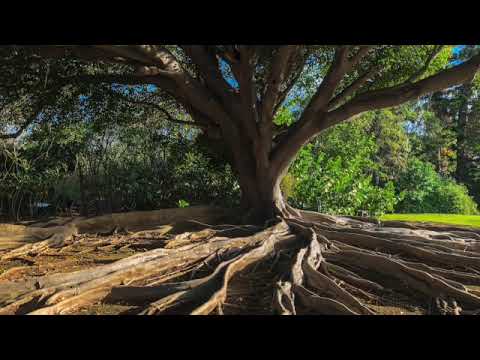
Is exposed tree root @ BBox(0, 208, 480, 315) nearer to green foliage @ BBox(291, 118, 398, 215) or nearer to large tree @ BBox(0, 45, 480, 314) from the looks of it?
large tree @ BBox(0, 45, 480, 314)

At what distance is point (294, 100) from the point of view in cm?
1537

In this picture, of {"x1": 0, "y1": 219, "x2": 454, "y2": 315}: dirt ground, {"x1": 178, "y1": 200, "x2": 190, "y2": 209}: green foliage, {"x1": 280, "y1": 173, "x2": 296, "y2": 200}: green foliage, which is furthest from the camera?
{"x1": 280, "y1": 173, "x2": 296, "y2": 200}: green foliage

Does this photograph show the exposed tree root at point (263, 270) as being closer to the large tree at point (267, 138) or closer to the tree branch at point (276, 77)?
the large tree at point (267, 138)

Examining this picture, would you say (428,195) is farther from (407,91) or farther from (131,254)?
(131,254)

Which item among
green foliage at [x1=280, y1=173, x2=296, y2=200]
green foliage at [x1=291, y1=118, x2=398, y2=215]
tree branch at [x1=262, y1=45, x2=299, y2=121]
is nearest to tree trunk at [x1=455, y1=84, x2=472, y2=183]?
green foliage at [x1=291, y1=118, x2=398, y2=215]

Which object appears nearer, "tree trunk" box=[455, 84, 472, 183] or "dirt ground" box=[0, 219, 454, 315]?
"dirt ground" box=[0, 219, 454, 315]

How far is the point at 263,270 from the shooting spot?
6.07 metres

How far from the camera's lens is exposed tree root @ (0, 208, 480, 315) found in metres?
4.44

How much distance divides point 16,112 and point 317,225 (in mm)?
7725

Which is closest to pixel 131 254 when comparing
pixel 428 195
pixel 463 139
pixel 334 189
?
pixel 334 189

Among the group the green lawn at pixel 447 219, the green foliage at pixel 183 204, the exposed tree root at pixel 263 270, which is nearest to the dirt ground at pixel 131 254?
the exposed tree root at pixel 263 270

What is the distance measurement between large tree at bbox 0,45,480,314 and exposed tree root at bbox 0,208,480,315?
0.07ft

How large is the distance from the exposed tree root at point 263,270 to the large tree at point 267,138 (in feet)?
0.07
